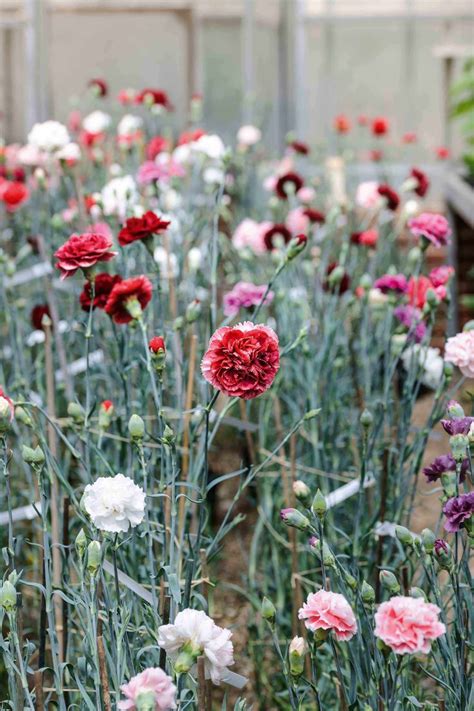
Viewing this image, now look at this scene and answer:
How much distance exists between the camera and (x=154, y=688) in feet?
2.94

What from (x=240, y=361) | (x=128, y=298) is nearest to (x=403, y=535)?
(x=240, y=361)

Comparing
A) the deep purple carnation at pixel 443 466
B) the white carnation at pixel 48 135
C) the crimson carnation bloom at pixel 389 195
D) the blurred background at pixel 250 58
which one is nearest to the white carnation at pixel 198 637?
the deep purple carnation at pixel 443 466

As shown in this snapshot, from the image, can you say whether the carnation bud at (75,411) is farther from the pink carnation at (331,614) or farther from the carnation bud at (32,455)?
the pink carnation at (331,614)

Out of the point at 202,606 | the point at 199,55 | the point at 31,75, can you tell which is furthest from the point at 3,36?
the point at 202,606

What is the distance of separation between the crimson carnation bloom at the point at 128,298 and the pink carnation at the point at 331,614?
0.47 metres

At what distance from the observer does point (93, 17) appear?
247 inches

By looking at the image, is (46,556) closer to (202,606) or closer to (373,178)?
(202,606)

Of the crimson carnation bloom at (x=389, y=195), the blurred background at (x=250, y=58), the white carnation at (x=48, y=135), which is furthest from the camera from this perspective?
the blurred background at (x=250, y=58)

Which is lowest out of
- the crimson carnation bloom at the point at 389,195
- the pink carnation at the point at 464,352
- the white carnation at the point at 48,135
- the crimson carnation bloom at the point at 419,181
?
the pink carnation at the point at 464,352

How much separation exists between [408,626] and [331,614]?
104 mm

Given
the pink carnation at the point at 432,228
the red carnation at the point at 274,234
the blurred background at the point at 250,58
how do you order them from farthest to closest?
the blurred background at the point at 250,58 → the red carnation at the point at 274,234 → the pink carnation at the point at 432,228

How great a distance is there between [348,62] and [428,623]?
6.08 metres

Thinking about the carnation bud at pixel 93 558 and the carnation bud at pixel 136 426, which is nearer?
the carnation bud at pixel 93 558

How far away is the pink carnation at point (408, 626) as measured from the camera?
93 cm
